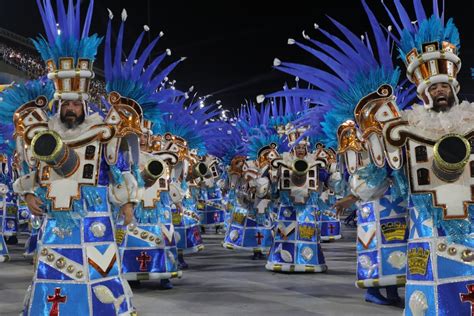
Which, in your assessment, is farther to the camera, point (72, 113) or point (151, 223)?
point (151, 223)

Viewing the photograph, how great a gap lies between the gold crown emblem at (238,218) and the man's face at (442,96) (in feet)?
22.4

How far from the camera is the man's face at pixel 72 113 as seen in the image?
13.7ft

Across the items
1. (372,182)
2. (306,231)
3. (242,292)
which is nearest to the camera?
(372,182)

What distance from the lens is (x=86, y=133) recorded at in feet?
13.5

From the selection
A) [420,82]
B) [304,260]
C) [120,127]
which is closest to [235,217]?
[304,260]

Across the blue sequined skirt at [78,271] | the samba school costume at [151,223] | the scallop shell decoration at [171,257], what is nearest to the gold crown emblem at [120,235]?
the samba school costume at [151,223]

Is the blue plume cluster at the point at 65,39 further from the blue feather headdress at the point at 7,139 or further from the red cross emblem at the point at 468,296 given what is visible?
the blue feather headdress at the point at 7,139

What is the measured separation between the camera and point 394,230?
549 cm

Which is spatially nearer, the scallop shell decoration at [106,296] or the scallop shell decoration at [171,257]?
the scallop shell decoration at [106,296]

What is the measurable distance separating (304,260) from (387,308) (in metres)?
2.59

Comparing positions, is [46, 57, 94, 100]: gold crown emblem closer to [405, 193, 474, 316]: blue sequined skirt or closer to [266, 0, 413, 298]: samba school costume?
[266, 0, 413, 298]: samba school costume

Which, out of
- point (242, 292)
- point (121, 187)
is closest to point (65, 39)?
point (121, 187)

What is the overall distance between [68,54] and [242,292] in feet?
11.5

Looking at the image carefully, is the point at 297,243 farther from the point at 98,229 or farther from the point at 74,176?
the point at 74,176
